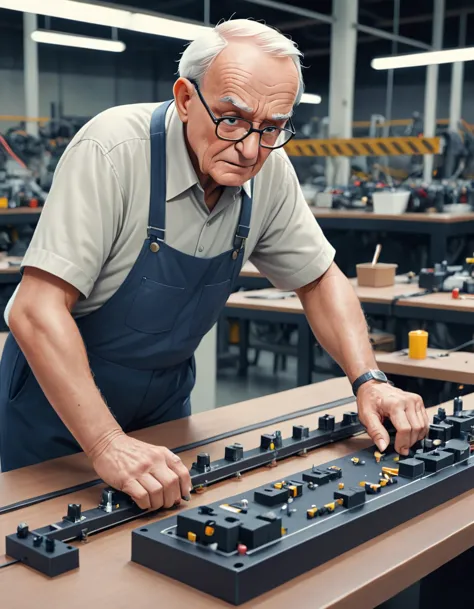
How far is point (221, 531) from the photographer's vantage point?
3.10 feet

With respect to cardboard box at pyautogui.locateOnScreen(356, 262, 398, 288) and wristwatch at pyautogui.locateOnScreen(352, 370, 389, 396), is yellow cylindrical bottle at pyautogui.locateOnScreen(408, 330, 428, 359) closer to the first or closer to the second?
cardboard box at pyautogui.locateOnScreen(356, 262, 398, 288)

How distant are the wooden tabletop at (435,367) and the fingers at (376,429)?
4.15 feet

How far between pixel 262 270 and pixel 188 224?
0.38 meters

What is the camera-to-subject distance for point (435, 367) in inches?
108

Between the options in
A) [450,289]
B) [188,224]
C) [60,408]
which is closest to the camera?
[60,408]

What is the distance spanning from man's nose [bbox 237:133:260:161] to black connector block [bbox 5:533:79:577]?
0.66 metres

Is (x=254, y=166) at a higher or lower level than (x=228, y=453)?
higher

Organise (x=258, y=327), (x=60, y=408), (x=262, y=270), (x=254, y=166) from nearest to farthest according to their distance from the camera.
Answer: (x=60, y=408), (x=254, y=166), (x=262, y=270), (x=258, y=327)

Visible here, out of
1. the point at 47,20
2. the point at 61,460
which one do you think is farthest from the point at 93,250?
the point at 47,20

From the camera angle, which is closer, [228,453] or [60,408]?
[60,408]

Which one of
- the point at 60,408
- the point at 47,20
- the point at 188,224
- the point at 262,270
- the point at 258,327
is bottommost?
the point at 258,327

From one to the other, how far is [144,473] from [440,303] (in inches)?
103

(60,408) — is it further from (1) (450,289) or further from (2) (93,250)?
(1) (450,289)

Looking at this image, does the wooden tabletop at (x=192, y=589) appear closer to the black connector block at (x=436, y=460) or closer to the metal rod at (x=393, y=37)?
the black connector block at (x=436, y=460)
